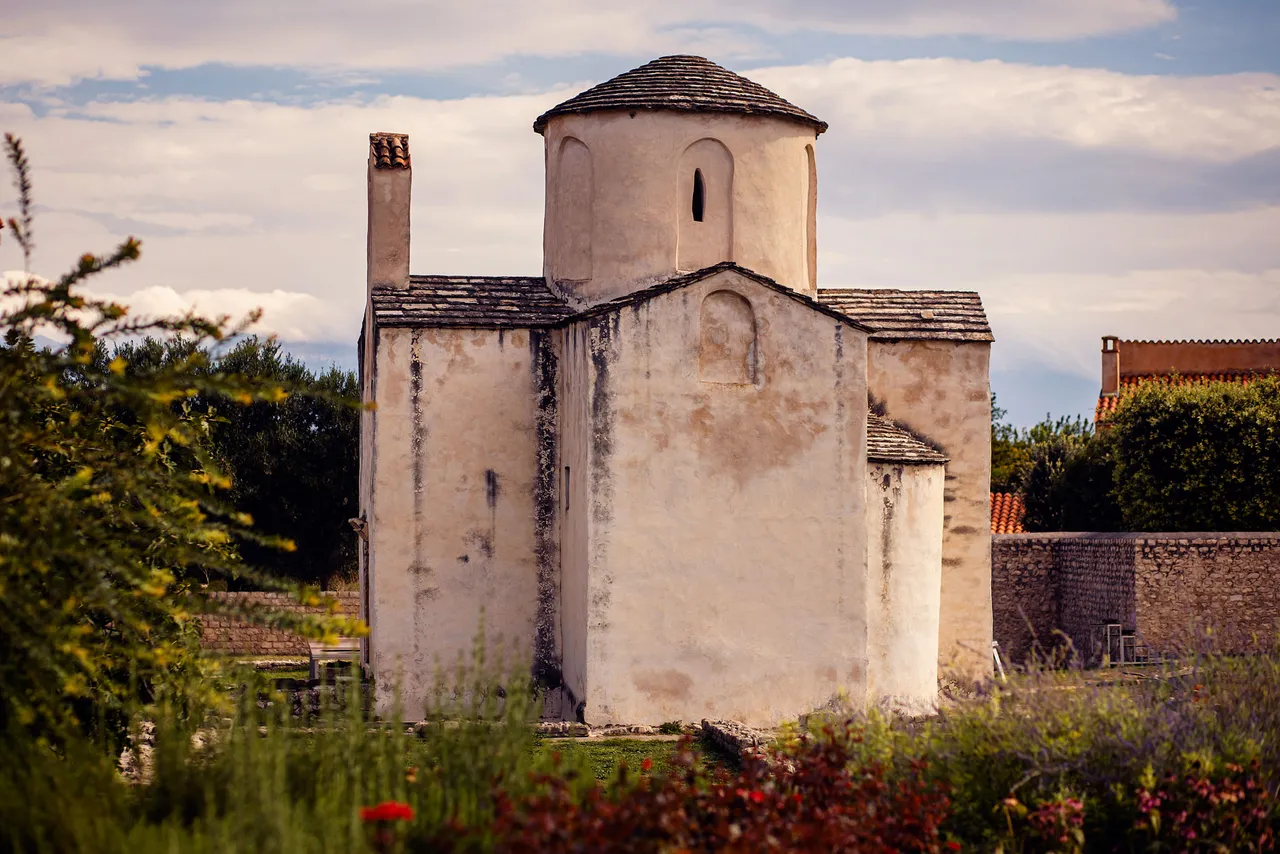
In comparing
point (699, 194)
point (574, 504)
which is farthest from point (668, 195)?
point (574, 504)

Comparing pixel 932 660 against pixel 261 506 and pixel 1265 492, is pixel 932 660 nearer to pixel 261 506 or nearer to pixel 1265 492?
pixel 1265 492

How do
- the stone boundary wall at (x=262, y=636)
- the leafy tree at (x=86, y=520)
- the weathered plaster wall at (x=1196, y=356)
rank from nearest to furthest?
the leafy tree at (x=86, y=520), the stone boundary wall at (x=262, y=636), the weathered plaster wall at (x=1196, y=356)

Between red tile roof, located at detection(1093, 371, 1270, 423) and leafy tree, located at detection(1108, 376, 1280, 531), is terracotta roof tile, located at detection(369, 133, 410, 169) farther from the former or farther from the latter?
red tile roof, located at detection(1093, 371, 1270, 423)

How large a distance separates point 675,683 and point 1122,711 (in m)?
7.52

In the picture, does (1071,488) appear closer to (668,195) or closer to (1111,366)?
(1111,366)

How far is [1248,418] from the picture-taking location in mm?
28328

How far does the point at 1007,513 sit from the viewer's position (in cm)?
3525

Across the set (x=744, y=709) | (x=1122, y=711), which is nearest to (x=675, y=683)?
(x=744, y=709)

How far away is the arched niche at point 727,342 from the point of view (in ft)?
51.4

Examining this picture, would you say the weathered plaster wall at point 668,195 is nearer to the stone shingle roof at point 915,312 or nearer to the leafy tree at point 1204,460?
the stone shingle roof at point 915,312

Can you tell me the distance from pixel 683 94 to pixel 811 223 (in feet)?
8.04

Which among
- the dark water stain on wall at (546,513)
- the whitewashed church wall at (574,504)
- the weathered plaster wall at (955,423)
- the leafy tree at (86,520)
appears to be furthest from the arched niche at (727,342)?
the leafy tree at (86,520)

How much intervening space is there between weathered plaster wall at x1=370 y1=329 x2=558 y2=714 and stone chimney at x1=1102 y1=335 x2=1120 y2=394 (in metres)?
27.8

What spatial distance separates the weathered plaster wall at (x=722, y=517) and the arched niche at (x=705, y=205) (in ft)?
7.30
